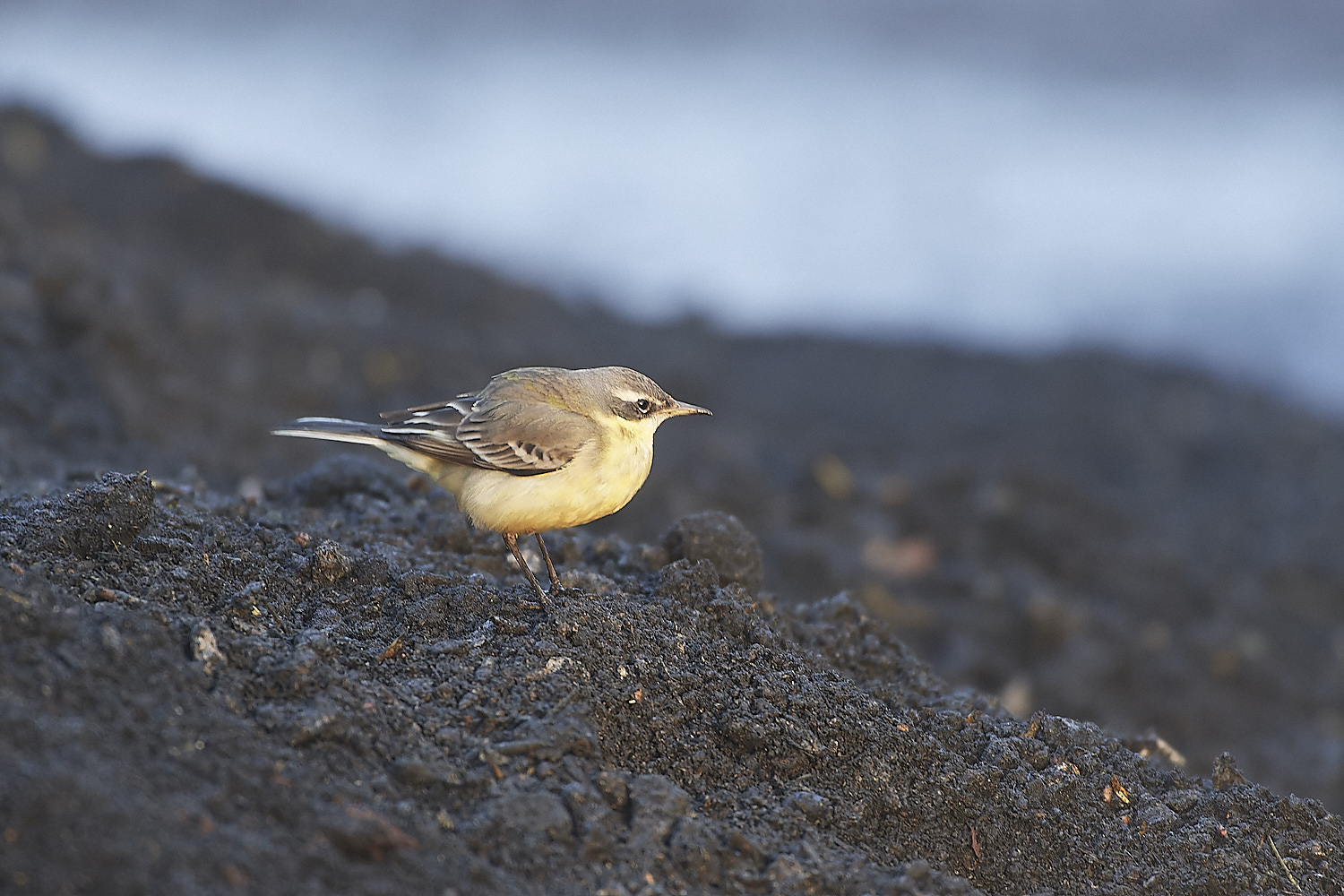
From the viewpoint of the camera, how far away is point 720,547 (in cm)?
562

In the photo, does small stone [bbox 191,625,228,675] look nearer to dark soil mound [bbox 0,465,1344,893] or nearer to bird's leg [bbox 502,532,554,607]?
dark soil mound [bbox 0,465,1344,893]

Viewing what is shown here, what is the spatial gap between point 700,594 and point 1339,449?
14702mm

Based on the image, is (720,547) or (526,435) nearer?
(526,435)

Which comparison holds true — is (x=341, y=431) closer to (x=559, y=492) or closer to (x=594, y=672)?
(x=559, y=492)

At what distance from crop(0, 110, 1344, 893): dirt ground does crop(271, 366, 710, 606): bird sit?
0.37 m

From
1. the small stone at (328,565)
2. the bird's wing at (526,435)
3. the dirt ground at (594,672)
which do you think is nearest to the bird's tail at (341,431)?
the bird's wing at (526,435)

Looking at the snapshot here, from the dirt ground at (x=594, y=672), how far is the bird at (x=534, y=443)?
372 millimetres

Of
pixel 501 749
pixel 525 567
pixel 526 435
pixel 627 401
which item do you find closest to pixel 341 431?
pixel 526 435

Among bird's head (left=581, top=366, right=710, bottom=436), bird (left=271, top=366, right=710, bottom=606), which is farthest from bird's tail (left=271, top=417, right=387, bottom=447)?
bird's head (left=581, top=366, right=710, bottom=436)

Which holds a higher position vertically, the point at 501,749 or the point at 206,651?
the point at 206,651

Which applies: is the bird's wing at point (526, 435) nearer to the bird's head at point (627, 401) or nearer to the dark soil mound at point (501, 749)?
the bird's head at point (627, 401)

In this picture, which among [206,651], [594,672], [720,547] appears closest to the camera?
[206,651]

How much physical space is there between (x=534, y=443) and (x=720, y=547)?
3.81 ft

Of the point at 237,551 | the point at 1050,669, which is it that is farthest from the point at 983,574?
the point at 237,551
